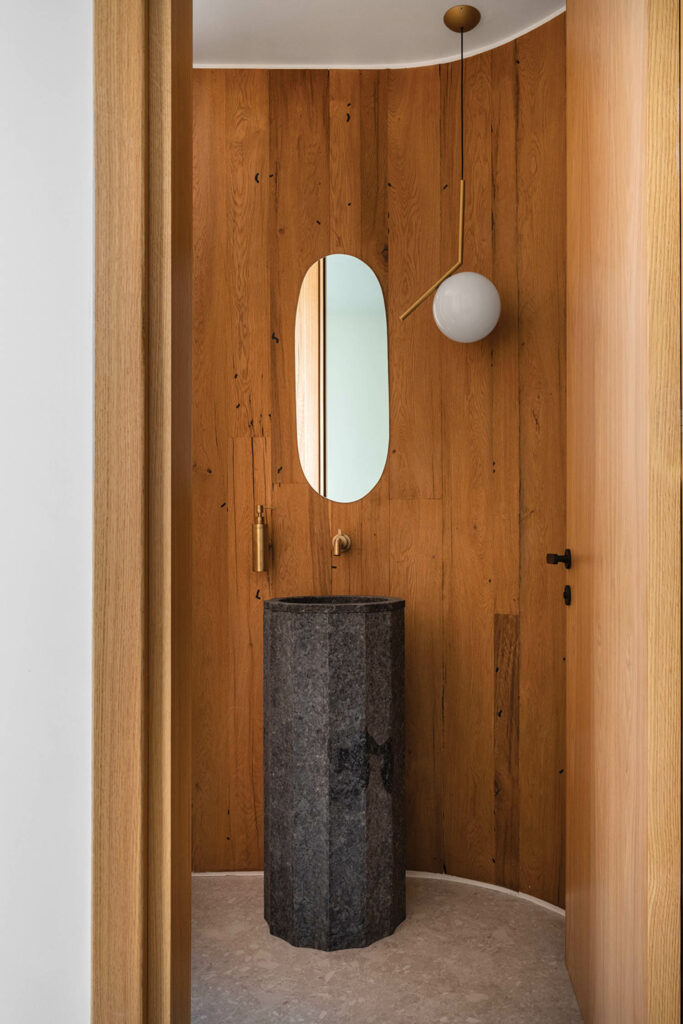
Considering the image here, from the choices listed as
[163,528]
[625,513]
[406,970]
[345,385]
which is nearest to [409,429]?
[345,385]

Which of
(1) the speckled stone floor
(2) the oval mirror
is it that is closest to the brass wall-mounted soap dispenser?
(2) the oval mirror

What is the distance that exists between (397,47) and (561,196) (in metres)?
0.66

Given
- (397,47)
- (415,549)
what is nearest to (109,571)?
(415,549)

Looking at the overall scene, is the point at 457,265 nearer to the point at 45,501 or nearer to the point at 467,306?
the point at 467,306

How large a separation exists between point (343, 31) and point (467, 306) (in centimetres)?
88

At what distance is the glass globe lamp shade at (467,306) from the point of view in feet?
7.33

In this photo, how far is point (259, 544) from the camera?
2.49m

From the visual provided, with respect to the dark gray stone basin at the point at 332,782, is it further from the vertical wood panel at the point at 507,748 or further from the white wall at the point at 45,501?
the white wall at the point at 45,501

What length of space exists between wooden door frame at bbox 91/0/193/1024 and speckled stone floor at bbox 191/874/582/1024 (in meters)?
0.99

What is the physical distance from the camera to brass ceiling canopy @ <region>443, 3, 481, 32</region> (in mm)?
2225

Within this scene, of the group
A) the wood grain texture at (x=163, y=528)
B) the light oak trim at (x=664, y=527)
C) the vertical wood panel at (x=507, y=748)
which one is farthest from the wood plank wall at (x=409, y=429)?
the wood grain texture at (x=163, y=528)

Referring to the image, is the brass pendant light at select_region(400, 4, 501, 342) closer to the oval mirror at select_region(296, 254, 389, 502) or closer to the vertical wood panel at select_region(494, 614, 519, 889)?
the oval mirror at select_region(296, 254, 389, 502)

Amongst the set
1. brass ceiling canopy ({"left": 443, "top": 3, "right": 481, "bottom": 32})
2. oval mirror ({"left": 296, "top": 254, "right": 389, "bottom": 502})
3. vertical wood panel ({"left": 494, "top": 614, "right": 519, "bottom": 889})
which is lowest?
vertical wood panel ({"left": 494, "top": 614, "right": 519, "bottom": 889})

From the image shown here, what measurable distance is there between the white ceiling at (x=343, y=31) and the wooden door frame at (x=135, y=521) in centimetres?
158
